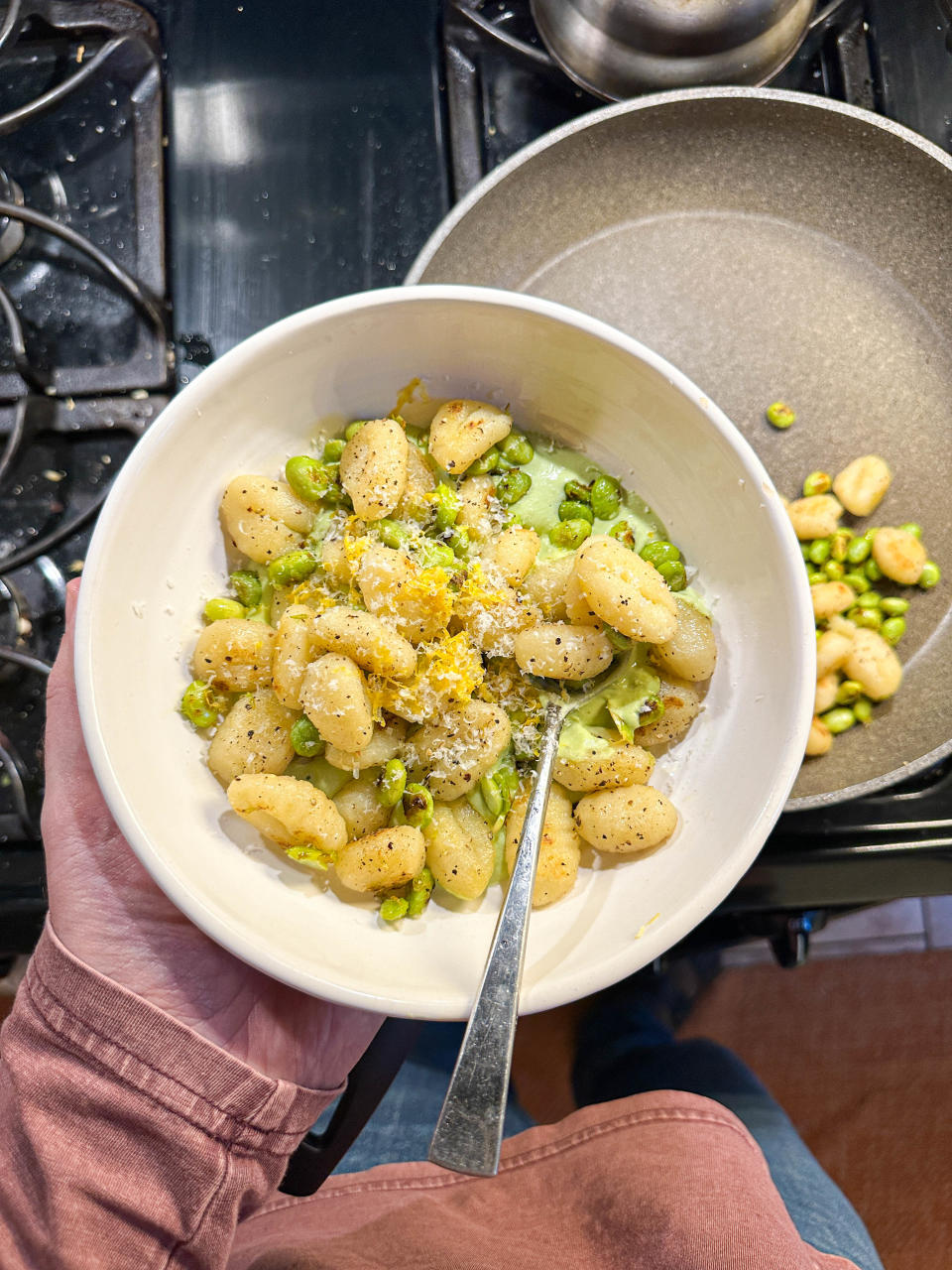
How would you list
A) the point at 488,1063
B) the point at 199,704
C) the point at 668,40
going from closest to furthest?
1. the point at 488,1063
2. the point at 199,704
3. the point at 668,40

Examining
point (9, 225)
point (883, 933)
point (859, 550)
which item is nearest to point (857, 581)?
point (859, 550)

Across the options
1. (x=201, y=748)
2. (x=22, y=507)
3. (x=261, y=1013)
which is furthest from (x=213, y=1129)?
(x=22, y=507)

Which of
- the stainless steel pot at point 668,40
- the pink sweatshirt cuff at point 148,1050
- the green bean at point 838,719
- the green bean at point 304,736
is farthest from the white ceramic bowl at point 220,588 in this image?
the stainless steel pot at point 668,40

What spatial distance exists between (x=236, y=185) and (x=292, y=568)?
81 centimetres

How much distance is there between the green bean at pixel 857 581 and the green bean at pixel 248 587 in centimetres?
90

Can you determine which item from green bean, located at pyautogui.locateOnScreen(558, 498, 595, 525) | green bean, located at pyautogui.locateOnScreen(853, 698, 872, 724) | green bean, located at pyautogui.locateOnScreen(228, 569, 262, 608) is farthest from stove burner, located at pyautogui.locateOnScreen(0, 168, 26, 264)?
green bean, located at pyautogui.locateOnScreen(853, 698, 872, 724)

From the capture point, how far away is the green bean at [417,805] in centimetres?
92

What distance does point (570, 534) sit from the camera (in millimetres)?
1001

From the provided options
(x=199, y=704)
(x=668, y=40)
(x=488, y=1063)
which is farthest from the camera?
(x=668, y=40)

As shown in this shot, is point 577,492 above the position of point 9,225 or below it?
below

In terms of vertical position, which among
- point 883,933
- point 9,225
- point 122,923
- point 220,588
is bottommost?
point 883,933

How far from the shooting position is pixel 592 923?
3.16 feet

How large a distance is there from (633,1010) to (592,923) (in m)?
1.19

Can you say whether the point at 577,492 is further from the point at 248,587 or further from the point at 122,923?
the point at 122,923
